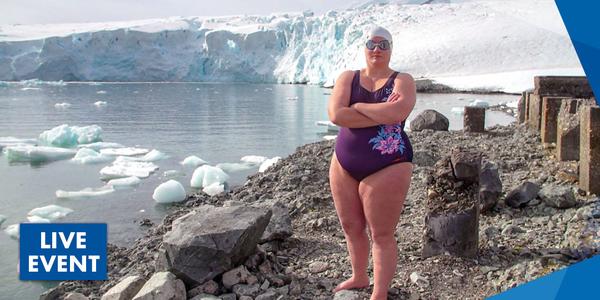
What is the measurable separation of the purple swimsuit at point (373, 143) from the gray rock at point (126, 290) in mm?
2102

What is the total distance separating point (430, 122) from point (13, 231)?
1009 cm

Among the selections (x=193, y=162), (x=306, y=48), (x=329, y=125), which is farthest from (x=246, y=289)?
(x=306, y=48)

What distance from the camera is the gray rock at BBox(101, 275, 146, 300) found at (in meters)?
4.18

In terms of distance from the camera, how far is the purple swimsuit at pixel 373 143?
11.0ft

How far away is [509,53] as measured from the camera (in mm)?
54406

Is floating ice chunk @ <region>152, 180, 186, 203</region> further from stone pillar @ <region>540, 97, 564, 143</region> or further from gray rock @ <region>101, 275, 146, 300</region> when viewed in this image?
stone pillar @ <region>540, 97, 564, 143</region>

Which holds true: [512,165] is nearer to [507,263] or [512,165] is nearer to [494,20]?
[507,263]

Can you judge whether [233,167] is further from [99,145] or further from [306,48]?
[306,48]

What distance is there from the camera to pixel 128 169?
12.6 m

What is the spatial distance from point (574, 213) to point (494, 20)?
6203cm

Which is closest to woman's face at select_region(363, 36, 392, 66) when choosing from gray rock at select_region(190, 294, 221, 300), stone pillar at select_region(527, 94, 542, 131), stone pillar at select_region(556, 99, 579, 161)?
gray rock at select_region(190, 294, 221, 300)

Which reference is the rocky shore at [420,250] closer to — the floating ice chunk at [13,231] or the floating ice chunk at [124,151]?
the floating ice chunk at [13,231]

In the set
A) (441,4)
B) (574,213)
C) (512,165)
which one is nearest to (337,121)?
(574,213)

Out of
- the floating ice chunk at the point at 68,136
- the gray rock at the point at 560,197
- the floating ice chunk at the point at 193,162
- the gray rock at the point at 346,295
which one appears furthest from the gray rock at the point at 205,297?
the floating ice chunk at the point at 68,136
